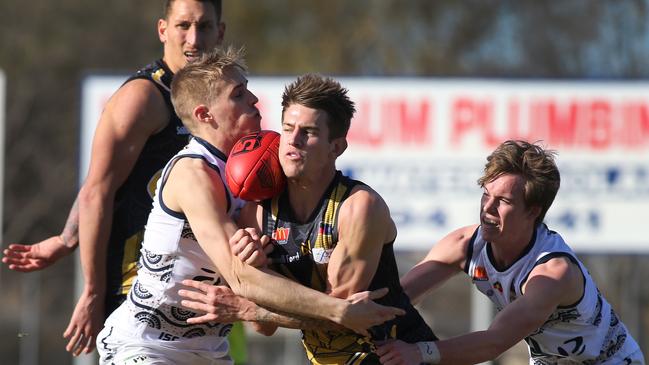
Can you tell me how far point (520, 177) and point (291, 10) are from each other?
25.3m

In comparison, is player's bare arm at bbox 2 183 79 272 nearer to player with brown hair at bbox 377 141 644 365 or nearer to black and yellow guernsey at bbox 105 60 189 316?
black and yellow guernsey at bbox 105 60 189 316

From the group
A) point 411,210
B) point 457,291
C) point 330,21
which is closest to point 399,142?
point 411,210

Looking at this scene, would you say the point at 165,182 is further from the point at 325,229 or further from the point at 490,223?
the point at 490,223

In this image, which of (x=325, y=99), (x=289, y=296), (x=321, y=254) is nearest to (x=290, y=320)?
(x=289, y=296)

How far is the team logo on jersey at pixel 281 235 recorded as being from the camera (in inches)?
176

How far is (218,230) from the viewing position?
440cm

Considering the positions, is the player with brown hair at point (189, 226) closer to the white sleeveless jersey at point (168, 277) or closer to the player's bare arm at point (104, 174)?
the white sleeveless jersey at point (168, 277)

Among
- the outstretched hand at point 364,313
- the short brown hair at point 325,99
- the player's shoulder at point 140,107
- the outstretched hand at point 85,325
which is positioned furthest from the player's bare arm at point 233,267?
the outstretched hand at point 85,325

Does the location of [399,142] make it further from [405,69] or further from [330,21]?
[330,21]

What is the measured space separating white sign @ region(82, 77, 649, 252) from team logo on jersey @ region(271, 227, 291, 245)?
7.42 m

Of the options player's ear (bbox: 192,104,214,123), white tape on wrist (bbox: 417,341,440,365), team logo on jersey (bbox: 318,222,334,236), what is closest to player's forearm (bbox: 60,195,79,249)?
player's ear (bbox: 192,104,214,123)

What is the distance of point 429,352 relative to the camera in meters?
4.59

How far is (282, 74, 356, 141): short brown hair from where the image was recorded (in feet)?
14.6

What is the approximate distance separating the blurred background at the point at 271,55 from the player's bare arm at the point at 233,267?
42.0ft
